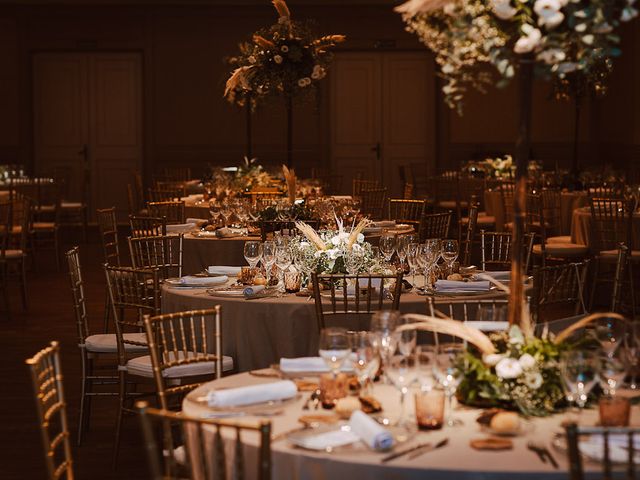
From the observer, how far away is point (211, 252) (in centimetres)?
838

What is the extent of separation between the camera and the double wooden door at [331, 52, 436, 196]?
1800cm

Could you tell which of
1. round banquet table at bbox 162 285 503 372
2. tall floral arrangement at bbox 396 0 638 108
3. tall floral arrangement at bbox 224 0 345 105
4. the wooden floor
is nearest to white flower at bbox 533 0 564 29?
tall floral arrangement at bbox 396 0 638 108

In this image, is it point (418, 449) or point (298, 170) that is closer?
point (418, 449)

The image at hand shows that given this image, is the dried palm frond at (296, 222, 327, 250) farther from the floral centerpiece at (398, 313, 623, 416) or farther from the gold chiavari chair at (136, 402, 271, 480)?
the gold chiavari chair at (136, 402, 271, 480)

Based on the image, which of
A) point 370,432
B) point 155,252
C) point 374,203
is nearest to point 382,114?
point 374,203

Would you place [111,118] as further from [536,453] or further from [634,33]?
[536,453]

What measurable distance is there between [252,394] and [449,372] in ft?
1.92

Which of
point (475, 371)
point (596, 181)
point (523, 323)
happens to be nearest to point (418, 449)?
point (475, 371)

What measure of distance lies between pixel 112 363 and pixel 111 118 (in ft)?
35.0

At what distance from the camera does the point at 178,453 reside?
3.79 metres

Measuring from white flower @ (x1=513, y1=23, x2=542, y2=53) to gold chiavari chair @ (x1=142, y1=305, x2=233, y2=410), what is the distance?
1600mm

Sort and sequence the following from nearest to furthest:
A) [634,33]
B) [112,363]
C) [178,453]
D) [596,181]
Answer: [178,453], [112,363], [596,181], [634,33]

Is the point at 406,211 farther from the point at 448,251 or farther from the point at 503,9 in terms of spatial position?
the point at 503,9

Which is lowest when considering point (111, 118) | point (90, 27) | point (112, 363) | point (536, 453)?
point (112, 363)
